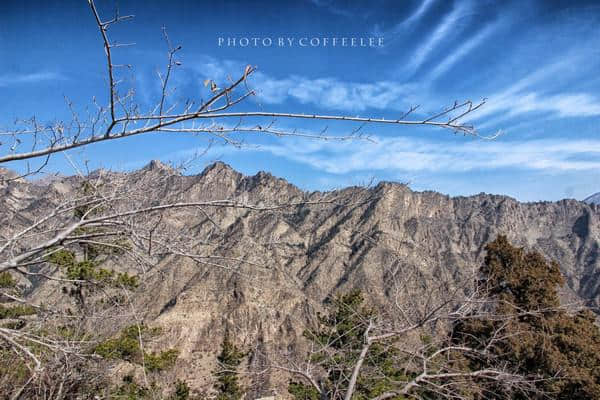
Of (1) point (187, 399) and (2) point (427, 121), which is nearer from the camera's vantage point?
(2) point (427, 121)

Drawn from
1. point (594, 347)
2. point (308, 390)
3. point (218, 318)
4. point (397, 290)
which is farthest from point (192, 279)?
point (397, 290)

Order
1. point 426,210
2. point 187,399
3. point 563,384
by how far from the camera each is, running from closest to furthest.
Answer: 1. point 563,384
2. point 187,399
3. point 426,210

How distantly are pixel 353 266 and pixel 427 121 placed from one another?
4512 inches

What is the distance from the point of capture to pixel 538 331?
12266 millimetres

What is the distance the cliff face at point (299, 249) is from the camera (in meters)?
4.16

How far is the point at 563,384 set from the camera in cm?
1223

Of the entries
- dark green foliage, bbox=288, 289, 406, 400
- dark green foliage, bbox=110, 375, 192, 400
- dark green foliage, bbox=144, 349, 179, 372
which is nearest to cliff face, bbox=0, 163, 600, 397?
dark green foliage, bbox=288, 289, 406, 400

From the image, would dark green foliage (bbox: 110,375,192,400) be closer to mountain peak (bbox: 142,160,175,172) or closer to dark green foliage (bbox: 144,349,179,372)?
dark green foliage (bbox: 144,349,179,372)

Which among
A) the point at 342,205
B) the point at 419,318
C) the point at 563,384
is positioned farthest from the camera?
the point at 563,384

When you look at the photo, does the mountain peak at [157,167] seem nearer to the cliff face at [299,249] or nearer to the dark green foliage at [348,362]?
the cliff face at [299,249]

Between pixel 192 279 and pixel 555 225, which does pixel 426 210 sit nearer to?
pixel 555 225

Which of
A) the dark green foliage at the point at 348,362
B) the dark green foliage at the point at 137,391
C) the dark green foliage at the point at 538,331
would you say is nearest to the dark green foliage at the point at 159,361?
the dark green foliage at the point at 137,391

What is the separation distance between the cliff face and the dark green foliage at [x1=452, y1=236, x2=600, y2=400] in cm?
228

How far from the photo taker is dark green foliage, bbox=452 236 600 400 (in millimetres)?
12031
